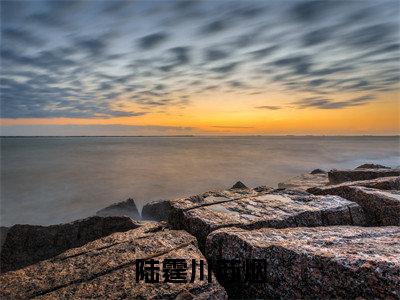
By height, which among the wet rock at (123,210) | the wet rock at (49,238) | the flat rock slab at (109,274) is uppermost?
the flat rock slab at (109,274)

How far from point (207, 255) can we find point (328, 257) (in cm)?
160

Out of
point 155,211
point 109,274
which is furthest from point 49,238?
point 155,211

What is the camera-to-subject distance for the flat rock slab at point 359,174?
8773mm

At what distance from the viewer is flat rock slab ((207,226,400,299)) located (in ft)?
10.1

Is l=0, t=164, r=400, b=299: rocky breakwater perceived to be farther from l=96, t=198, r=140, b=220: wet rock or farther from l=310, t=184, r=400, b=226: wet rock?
l=96, t=198, r=140, b=220: wet rock

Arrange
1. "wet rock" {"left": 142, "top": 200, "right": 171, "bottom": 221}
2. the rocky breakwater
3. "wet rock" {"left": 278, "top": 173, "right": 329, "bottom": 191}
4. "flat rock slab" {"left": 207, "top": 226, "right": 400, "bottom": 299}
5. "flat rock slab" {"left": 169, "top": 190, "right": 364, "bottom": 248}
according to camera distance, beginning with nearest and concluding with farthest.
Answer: "flat rock slab" {"left": 207, "top": 226, "right": 400, "bottom": 299} → the rocky breakwater → "flat rock slab" {"left": 169, "top": 190, "right": 364, "bottom": 248} → "wet rock" {"left": 278, "top": 173, "right": 329, "bottom": 191} → "wet rock" {"left": 142, "top": 200, "right": 171, "bottom": 221}

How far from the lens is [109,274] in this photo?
3672mm

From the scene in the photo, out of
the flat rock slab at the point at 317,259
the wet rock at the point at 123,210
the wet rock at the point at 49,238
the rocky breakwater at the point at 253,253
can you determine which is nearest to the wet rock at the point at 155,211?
the wet rock at the point at 123,210

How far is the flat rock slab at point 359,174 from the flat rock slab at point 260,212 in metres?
3.87

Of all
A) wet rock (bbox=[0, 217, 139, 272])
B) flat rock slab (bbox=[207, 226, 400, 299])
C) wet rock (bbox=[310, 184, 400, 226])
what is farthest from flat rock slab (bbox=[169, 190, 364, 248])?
wet rock (bbox=[0, 217, 139, 272])

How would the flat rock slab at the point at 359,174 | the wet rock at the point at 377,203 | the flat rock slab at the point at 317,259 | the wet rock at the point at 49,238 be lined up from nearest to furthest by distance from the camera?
the flat rock slab at the point at 317,259, the wet rock at the point at 377,203, the wet rock at the point at 49,238, the flat rock slab at the point at 359,174

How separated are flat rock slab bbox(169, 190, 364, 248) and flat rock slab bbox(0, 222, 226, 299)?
438 mm

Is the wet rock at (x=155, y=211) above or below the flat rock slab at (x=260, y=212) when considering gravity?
below

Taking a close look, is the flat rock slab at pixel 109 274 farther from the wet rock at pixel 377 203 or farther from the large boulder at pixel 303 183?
the large boulder at pixel 303 183
